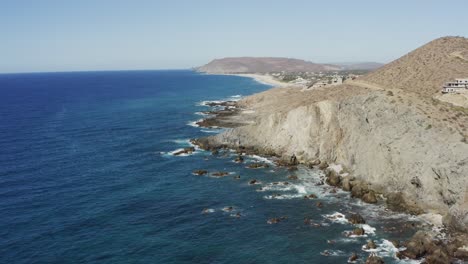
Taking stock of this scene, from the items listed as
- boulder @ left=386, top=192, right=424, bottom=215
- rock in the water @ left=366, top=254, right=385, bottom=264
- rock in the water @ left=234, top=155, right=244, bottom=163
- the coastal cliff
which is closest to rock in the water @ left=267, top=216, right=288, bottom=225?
rock in the water @ left=366, top=254, right=385, bottom=264

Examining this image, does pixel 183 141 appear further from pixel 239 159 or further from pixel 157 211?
pixel 157 211

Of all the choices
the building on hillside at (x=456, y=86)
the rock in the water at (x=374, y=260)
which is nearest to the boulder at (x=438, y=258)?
the rock in the water at (x=374, y=260)

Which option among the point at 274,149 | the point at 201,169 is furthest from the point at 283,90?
the point at 201,169

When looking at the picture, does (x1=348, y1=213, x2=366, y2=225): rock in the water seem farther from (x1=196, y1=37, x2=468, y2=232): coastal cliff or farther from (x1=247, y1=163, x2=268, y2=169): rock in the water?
(x1=247, y1=163, x2=268, y2=169): rock in the water

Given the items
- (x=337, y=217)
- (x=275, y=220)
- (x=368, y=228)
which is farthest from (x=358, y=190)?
(x=275, y=220)

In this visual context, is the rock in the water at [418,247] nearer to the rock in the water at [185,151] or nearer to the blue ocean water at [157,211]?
the blue ocean water at [157,211]

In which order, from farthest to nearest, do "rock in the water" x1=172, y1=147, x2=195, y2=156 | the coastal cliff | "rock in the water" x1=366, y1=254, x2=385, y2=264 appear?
"rock in the water" x1=172, y1=147, x2=195, y2=156 → the coastal cliff → "rock in the water" x1=366, y1=254, x2=385, y2=264
